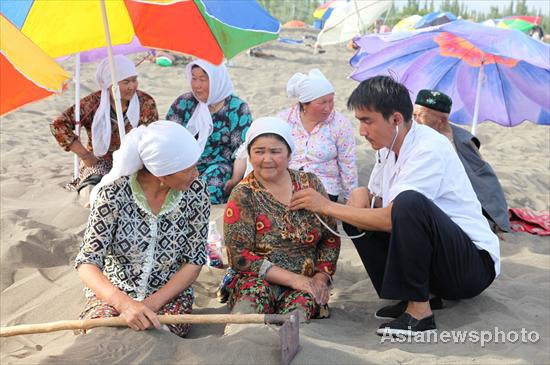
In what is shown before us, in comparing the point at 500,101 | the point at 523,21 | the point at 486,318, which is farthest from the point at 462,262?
the point at 523,21

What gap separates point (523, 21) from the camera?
19.3m

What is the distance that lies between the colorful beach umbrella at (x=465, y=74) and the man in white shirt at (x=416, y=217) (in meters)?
2.16

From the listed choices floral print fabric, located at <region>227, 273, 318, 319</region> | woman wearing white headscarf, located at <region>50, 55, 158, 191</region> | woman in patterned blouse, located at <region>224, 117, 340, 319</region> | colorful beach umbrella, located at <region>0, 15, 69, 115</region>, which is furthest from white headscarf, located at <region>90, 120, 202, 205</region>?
woman wearing white headscarf, located at <region>50, 55, 158, 191</region>

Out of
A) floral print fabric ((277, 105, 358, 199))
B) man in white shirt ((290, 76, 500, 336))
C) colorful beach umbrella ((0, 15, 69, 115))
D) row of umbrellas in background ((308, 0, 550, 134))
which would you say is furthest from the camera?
row of umbrellas in background ((308, 0, 550, 134))

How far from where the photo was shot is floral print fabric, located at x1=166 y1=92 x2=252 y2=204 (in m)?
5.16

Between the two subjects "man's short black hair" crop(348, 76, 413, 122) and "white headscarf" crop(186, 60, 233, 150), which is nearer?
"man's short black hair" crop(348, 76, 413, 122)

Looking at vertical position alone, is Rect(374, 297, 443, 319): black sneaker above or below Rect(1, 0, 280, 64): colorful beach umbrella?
below

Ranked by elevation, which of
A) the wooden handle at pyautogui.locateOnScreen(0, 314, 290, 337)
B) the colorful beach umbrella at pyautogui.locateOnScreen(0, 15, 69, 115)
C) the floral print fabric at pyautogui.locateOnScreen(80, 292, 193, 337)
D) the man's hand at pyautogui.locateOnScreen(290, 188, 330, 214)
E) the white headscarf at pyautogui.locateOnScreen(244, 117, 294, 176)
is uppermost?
the colorful beach umbrella at pyautogui.locateOnScreen(0, 15, 69, 115)

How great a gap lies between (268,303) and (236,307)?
18cm

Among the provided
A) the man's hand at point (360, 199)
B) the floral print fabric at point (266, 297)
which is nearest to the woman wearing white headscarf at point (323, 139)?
the man's hand at point (360, 199)

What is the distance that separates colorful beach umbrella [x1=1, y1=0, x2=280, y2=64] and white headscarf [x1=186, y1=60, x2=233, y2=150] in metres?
1.20

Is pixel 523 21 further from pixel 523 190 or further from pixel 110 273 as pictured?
pixel 110 273

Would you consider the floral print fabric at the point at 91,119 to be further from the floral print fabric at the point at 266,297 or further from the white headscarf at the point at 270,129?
the floral print fabric at the point at 266,297

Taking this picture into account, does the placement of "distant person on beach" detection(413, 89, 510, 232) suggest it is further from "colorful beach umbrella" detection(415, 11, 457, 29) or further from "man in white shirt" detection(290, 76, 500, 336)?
"colorful beach umbrella" detection(415, 11, 457, 29)
